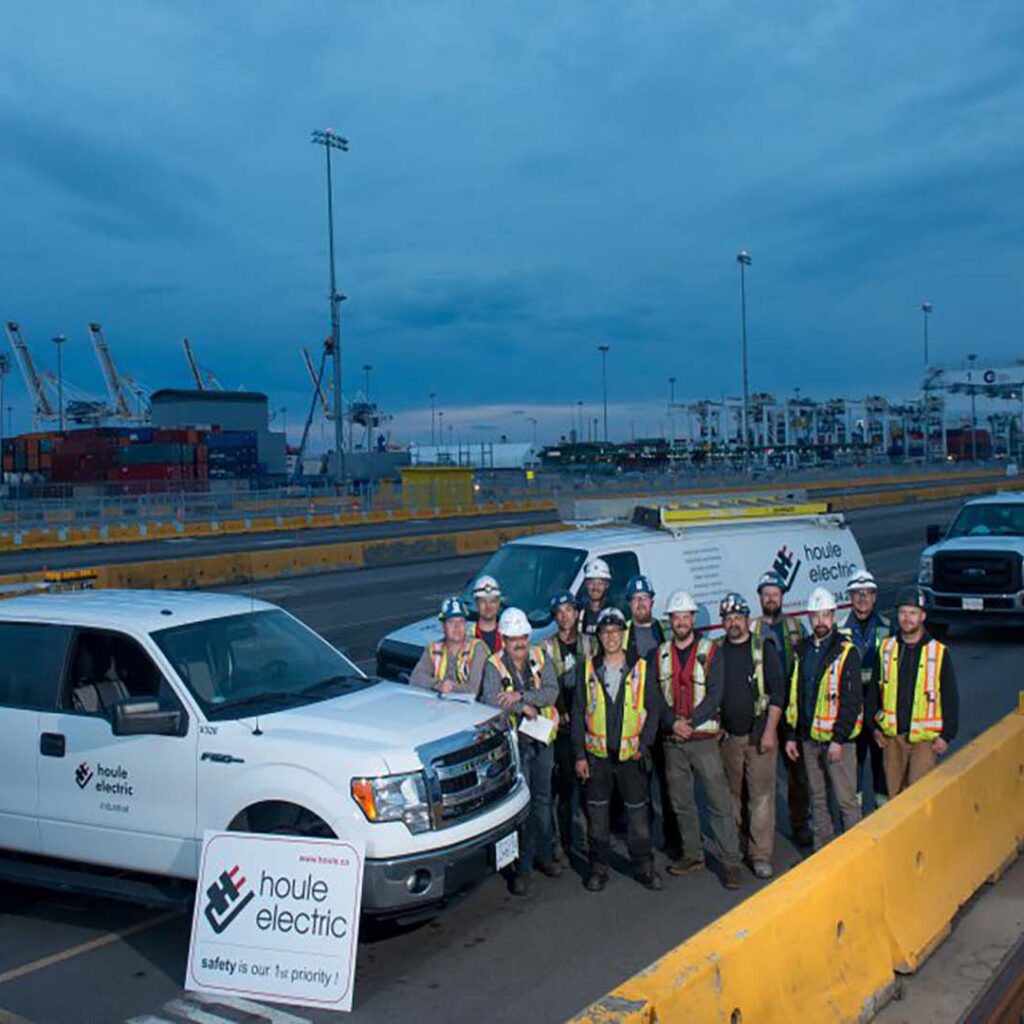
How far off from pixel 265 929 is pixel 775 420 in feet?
526

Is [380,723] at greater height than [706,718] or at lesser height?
greater

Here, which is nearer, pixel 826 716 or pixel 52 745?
pixel 52 745

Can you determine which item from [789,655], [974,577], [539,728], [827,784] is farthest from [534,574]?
[974,577]

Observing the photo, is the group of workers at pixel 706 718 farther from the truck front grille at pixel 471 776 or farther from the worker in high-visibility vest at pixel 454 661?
the truck front grille at pixel 471 776

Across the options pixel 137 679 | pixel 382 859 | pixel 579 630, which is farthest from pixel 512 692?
pixel 137 679

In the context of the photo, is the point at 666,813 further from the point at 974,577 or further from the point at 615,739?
the point at 974,577

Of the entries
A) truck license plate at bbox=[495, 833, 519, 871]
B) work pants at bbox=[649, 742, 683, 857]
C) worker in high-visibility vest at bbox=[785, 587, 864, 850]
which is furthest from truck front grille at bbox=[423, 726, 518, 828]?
worker in high-visibility vest at bbox=[785, 587, 864, 850]

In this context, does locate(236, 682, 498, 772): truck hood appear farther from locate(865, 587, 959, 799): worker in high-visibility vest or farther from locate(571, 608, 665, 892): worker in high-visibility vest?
locate(865, 587, 959, 799): worker in high-visibility vest

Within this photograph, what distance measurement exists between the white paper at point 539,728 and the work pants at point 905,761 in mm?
1974

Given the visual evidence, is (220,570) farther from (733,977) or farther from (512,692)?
(733,977)

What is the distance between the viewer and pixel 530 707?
690 cm

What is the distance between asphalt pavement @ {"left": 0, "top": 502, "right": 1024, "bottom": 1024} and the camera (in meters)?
5.34

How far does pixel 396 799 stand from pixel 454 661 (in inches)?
67.9

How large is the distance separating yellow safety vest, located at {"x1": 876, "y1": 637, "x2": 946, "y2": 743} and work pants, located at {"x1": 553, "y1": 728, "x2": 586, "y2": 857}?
6.15 feet
